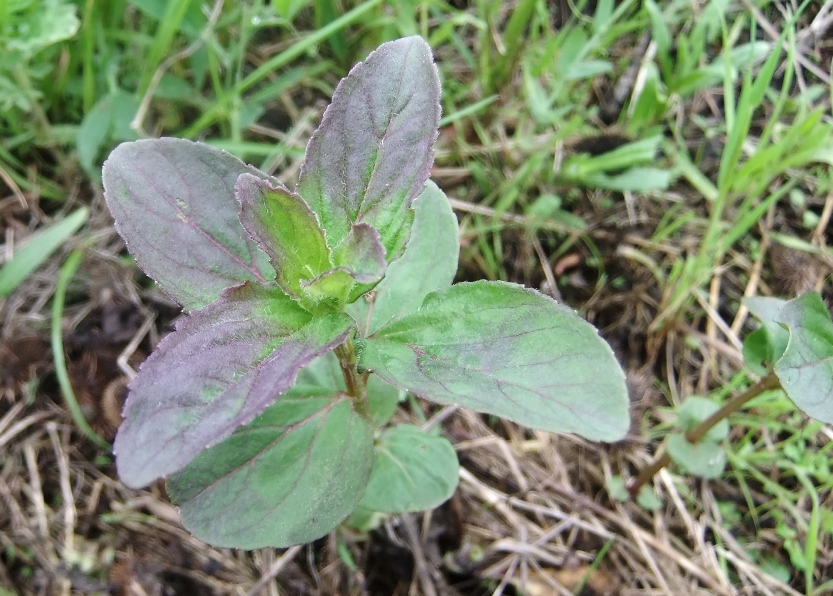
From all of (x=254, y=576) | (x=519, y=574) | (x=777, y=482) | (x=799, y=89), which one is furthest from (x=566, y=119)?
(x=254, y=576)

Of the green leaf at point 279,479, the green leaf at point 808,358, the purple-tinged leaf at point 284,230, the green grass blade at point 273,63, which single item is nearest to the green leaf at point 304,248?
the purple-tinged leaf at point 284,230

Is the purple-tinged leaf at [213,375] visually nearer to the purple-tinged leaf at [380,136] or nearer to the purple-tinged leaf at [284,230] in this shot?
the purple-tinged leaf at [284,230]

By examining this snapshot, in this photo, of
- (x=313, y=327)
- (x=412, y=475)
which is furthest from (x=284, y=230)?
(x=412, y=475)

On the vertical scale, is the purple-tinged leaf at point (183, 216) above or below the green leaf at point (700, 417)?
above

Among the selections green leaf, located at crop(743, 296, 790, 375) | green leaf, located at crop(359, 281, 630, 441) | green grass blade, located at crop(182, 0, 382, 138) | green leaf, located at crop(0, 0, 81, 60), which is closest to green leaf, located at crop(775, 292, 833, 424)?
green leaf, located at crop(743, 296, 790, 375)

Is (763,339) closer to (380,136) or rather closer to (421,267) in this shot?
(421,267)
